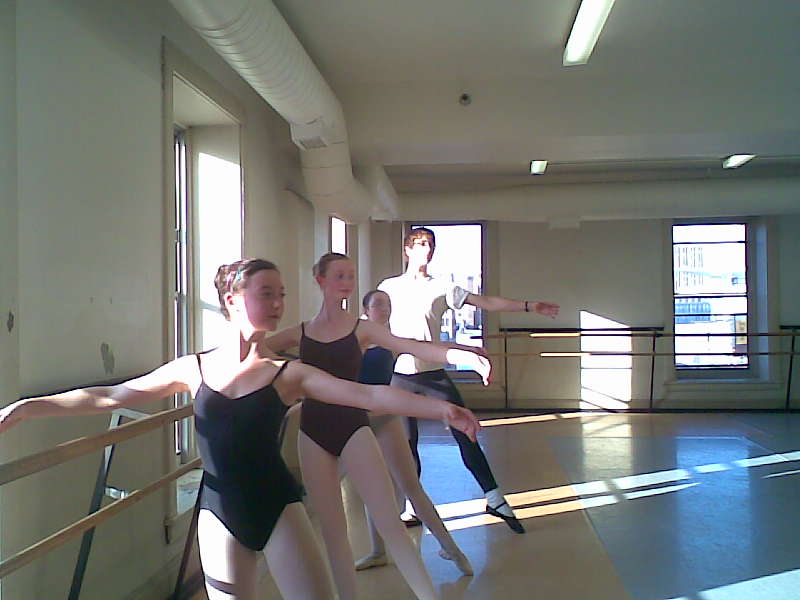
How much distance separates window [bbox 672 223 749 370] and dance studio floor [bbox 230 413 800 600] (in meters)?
2.12

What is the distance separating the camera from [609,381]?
28.6 feet

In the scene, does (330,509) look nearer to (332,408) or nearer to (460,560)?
(332,408)

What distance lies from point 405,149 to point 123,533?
3.54 meters

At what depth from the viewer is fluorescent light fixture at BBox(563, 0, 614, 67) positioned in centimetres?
330

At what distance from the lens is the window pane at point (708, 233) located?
355 inches

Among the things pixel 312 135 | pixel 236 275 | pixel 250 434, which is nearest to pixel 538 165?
pixel 312 135

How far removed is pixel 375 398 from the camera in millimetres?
1643

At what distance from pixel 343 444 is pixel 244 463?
2.61ft

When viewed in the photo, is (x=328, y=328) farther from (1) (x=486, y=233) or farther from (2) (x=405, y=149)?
(1) (x=486, y=233)

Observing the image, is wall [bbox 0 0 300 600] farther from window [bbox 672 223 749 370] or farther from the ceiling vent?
window [bbox 672 223 749 370]

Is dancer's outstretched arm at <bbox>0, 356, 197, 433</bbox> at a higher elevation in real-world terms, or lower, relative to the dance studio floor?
higher

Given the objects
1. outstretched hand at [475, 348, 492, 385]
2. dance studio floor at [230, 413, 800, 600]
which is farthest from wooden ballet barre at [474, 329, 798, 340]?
outstretched hand at [475, 348, 492, 385]

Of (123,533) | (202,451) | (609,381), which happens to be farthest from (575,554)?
(609,381)

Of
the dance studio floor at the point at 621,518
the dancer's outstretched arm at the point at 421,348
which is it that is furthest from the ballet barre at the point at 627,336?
the dancer's outstretched arm at the point at 421,348
